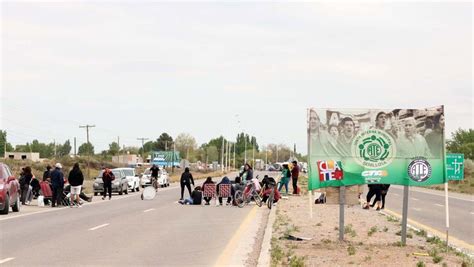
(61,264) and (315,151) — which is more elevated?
(315,151)

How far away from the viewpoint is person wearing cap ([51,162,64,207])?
99.0ft

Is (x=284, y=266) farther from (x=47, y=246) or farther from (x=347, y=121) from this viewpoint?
(x=47, y=246)

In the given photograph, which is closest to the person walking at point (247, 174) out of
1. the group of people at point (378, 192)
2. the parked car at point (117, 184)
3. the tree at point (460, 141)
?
the group of people at point (378, 192)

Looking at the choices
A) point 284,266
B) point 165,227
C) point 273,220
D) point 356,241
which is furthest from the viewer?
point 273,220

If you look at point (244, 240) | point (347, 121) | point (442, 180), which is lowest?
point (244, 240)

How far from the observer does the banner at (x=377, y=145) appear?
15.6 meters

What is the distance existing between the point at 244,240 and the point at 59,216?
975 centimetres

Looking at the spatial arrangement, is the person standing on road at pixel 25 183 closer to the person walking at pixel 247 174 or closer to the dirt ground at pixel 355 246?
the person walking at pixel 247 174

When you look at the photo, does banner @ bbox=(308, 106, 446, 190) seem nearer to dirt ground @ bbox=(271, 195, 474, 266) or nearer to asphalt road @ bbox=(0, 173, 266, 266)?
dirt ground @ bbox=(271, 195, 474, 266)

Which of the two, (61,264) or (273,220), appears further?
(273,220)

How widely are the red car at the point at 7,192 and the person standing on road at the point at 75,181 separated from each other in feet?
11.4

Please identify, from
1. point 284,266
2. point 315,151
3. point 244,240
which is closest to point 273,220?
point 244,240

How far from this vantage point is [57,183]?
3072cm

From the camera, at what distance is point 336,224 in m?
21.5
